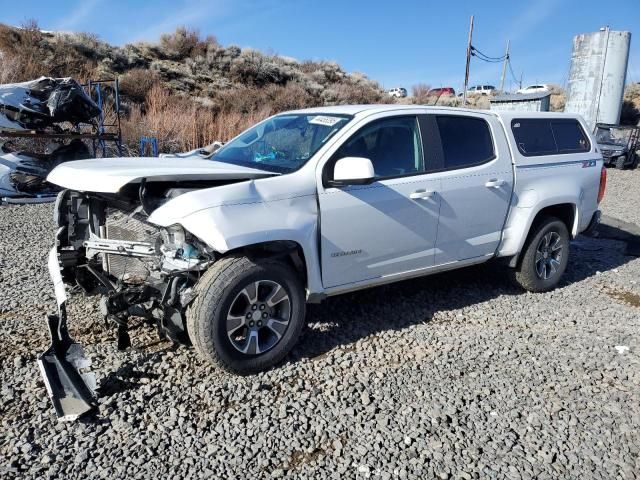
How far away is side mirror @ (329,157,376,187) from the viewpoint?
380 cm

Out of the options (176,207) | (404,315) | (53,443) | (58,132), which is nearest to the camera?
(53,443)

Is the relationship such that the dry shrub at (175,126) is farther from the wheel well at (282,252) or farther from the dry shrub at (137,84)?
the wheel well at (282,252)

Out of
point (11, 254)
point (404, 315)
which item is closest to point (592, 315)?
point (404, 315)

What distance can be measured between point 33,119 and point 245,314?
862cm

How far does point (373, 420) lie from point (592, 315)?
3090 mm

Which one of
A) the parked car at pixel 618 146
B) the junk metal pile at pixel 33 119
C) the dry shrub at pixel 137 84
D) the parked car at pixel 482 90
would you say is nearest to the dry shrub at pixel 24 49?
the dry shrub at pixel 137 84

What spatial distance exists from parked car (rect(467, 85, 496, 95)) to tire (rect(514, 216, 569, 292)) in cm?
5112

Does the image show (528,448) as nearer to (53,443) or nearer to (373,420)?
(373,420)

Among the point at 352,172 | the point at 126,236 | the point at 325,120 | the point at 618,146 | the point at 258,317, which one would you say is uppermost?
the point at 325,120

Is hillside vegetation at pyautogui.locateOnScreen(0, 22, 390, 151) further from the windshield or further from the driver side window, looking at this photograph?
the driver side window

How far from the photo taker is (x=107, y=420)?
10.2 feet

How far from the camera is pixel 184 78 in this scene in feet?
79.7

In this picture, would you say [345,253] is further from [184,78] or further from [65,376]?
[184,78]

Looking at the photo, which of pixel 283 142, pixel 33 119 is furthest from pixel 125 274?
pixel 33 119
